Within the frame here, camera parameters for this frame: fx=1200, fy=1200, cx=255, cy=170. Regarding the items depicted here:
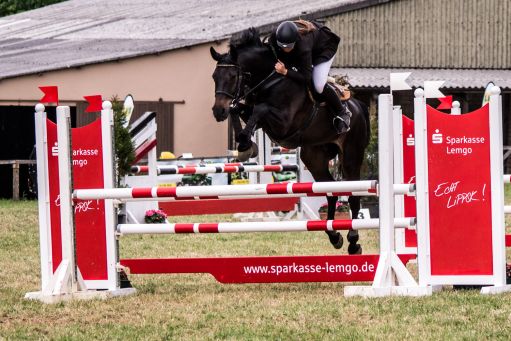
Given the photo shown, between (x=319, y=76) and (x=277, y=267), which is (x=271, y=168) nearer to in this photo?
(x=319, y=76)

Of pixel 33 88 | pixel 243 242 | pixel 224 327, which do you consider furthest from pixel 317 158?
pixel 33 88

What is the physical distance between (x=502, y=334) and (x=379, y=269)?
5.19 ft

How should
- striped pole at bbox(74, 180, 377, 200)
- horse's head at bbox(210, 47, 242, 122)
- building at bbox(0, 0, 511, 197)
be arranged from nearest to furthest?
striped pole at bbox(74, 180, 377, 200) → horse's head at bbox(210, 47, 242, 122) → building at bbox(0, 0, 511, 197)

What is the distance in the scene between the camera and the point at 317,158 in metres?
10.1

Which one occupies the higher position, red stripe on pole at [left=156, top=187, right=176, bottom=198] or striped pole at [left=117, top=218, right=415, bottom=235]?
red stripe on pole at [left=156, top=187, right=176, bottom=198]

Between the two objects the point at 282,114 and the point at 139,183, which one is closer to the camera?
the point at 282,114

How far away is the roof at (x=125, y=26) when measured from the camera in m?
27.8

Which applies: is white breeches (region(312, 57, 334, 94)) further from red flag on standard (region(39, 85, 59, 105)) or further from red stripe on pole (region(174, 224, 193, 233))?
Result: red flag on standard (region(39, 85, 59, 105))

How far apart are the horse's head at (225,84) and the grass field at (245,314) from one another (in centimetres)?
122

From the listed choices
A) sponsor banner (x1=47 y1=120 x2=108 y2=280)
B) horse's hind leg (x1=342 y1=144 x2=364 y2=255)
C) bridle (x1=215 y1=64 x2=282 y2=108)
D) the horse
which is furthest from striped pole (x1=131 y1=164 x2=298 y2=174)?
sponsor banner (x1=47 y1=120 x2=108 y2=280)

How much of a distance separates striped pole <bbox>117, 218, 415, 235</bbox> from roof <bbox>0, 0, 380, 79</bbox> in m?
18.8

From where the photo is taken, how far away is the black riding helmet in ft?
27.8

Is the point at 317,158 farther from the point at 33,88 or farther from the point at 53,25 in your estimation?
the point at 53,25

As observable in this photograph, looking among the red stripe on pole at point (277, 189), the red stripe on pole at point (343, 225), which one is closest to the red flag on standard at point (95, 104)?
the red stripe on pole at point (277, 189)
